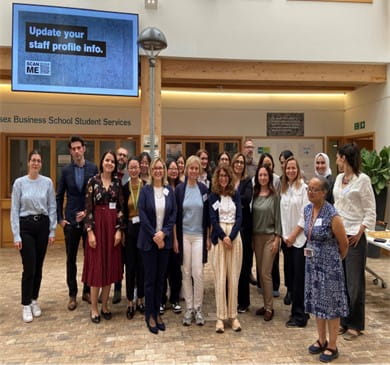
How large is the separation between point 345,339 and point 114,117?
6172mm

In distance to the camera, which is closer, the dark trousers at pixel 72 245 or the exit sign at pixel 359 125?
the dark trousers at pixel 72 245

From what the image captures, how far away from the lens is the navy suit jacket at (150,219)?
3.52m

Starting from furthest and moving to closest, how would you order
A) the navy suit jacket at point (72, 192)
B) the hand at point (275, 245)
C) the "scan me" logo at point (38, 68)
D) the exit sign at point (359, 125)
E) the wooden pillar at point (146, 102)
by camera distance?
the exit sign at point (359, 125) < the wooden pillar at point (146, 102) < the "scan me" logo at point (38, 68) < the navy suit jacket at point (72, 192) < the hand at point (275, 245)

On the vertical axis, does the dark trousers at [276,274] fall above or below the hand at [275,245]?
below

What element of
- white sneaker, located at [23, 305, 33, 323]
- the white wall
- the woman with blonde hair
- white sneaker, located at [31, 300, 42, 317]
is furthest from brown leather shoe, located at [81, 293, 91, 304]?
the white wall

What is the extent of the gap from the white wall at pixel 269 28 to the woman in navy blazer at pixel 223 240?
3.70 metres

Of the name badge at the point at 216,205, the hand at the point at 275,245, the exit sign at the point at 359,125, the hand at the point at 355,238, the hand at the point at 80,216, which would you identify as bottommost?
the hand at the point at 275,245

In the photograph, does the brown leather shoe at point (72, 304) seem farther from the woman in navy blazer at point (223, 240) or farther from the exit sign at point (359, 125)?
the exit sign at point (359, 125)

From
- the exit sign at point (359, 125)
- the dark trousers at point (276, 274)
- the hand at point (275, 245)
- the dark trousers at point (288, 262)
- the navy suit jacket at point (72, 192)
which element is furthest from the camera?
the exit sign at point (359, 125)

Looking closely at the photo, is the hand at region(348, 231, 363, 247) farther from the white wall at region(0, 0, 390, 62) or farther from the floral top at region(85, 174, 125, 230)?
the white wall at region(0, 0, 390, 62)

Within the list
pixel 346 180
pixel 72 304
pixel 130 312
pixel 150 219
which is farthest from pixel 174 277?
pixel 346 180

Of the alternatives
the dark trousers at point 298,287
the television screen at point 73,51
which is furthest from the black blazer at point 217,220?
the television screen at point 73,51

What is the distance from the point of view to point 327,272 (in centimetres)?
294

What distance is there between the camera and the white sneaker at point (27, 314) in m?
3.81
